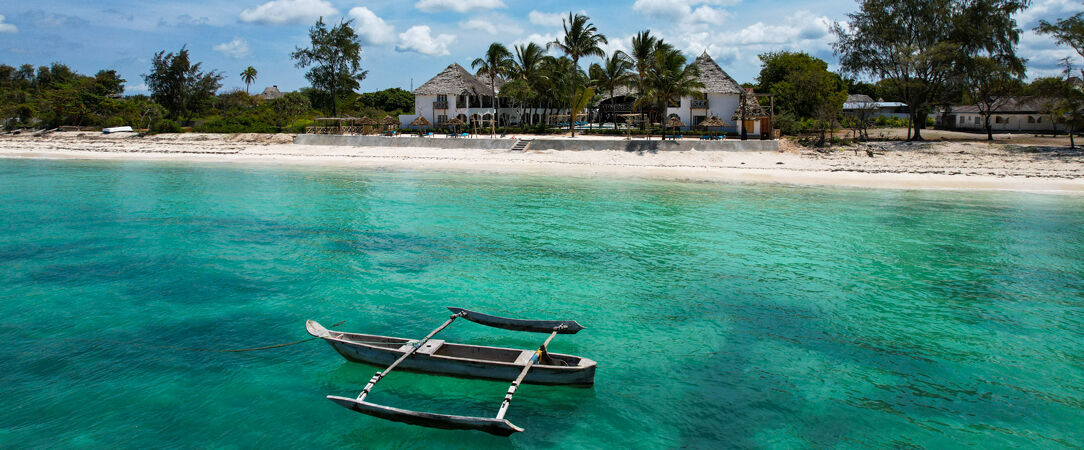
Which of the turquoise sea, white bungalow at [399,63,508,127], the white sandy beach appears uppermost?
white bungalow at [399,63,508,127]

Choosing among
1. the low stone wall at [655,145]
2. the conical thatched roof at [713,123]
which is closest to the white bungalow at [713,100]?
the conical thatched roof at [713,123]

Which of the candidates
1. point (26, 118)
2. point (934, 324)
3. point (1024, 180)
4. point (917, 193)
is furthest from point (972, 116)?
point (26, 118)

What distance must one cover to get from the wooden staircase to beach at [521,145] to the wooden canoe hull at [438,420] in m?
35.0

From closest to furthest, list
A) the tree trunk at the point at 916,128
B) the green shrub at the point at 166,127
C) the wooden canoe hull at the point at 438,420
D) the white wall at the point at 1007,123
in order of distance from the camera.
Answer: the wooden canoe hull at the point at 438,420, the tree trunk at the point at 916,128, the white wall at the point at 1007,123, the green shrub at the point at 166,127

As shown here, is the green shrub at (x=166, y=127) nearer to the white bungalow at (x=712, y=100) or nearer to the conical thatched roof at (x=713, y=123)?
the white bungalow at (x=712, y=100)

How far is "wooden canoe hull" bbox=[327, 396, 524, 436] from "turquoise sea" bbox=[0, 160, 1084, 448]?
46 centimetres

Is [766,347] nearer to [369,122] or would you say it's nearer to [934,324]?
[934,324]

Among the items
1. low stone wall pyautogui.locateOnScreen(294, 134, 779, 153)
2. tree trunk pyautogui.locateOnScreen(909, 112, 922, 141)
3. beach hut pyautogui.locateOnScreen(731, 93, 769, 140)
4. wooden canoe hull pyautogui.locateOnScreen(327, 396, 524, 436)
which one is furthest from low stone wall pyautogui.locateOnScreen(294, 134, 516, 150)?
wooden canoe hull pyautogui.locateOnScreen(327, 396, 524, 436)

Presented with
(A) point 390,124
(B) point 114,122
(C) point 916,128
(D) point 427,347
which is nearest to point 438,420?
(D) point 427,347

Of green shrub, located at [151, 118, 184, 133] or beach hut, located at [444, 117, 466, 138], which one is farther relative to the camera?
green shrub, located at [151, 118, 184, 133]

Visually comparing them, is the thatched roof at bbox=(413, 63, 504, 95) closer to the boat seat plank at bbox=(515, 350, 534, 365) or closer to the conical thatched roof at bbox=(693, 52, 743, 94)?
the conical thatched roof at bbox=(693, 52, 743, 94)

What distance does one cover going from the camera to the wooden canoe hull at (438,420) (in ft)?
23.1

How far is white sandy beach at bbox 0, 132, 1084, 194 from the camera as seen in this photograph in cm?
3142

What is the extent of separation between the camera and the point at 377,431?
794cm
